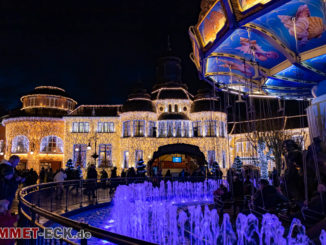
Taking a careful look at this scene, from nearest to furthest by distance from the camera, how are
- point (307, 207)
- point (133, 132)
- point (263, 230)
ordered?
1. point (307, 207)
2. point (263, 230)
3. point (133, 132)

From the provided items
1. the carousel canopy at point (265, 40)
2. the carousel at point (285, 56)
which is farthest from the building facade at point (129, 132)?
the carousel at point (285, 56)

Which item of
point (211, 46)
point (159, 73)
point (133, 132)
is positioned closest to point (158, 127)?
point (133, 132)

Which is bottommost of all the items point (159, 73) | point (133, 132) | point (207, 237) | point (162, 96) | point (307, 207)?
point (207, 237)

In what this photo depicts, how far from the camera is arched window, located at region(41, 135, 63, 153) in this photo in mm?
38781

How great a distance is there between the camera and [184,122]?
3656 centimetres

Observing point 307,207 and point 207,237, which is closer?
point 307,207

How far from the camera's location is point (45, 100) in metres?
41.9

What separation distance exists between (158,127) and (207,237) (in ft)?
96.6

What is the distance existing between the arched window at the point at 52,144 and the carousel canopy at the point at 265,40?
101 feet

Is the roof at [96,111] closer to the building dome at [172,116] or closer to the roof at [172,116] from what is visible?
the building dome at [172,116]

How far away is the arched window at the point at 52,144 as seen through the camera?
3878 cm

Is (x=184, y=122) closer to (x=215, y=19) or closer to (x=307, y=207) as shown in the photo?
(x=215, y=19)

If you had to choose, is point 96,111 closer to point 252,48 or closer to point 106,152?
point 106,152

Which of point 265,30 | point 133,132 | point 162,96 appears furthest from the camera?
point 162,96
